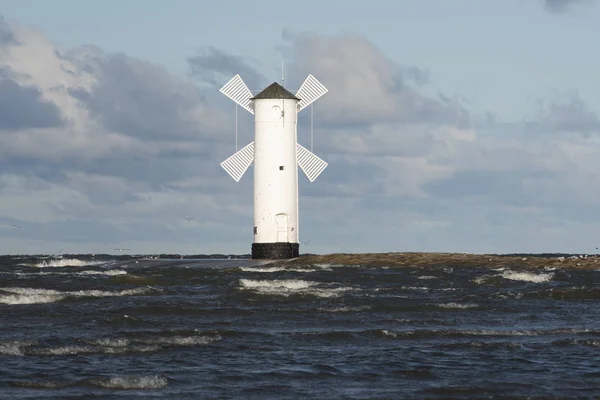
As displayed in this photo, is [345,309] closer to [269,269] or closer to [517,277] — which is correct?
[517,277]

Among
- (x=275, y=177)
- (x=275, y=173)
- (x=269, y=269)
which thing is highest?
(x=275, y=173)

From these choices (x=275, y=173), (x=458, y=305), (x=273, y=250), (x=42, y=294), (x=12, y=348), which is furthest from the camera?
(x=273, y=250)

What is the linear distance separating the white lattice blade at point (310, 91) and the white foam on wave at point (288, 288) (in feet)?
62.3

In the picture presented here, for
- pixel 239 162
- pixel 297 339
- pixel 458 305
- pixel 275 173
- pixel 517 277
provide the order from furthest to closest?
pixel 239 162
pixel 275 173
pixel 517 277
pixel 458 305
pixel 297 339

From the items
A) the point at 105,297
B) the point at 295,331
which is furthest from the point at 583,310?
the point at 105,297

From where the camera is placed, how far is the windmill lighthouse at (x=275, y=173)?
178ft

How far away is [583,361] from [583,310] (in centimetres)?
1106

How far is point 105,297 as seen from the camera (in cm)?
3484

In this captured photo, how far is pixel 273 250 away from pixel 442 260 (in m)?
8.56

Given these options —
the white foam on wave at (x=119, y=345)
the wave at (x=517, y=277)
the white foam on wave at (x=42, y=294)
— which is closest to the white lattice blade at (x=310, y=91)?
the wave at (x=517, y=277)

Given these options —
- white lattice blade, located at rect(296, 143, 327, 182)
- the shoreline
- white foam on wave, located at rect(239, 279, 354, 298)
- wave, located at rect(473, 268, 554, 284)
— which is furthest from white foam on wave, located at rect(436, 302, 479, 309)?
white lattice blade, located at rect(296, 143, 327, 182)

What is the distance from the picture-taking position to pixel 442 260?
184 ft

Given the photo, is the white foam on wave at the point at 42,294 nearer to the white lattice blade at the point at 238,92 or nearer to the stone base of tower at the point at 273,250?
the stone base of tower at the point at 273,250

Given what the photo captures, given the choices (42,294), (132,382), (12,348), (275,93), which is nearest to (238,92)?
Result: (275,93)
